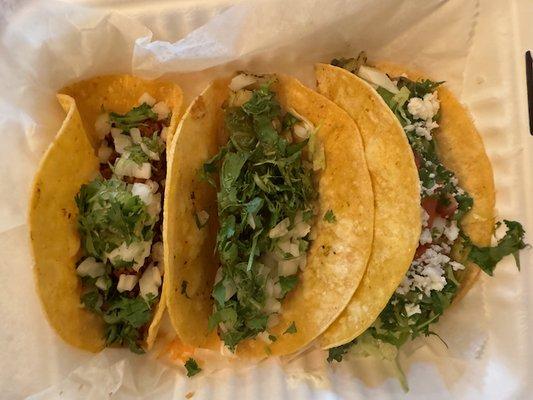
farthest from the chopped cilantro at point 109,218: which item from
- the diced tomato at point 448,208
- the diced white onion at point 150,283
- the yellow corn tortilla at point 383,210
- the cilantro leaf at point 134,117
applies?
the diced tomato at point 448,208

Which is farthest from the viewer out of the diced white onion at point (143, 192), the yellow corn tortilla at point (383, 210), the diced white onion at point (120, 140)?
the diced white onion at point (120, 140)

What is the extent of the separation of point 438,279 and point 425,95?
635 millimetres

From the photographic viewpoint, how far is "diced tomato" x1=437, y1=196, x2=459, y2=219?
187 centimetres

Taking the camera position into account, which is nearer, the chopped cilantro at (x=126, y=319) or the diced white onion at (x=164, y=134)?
the chopped cilantro at (x=126, y=319)

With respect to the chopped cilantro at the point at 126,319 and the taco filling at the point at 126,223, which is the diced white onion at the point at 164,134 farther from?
the chopped cilantro at the point at 126,319

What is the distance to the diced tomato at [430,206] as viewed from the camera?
1.81 meters

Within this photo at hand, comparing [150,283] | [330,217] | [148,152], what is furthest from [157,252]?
[330,217]

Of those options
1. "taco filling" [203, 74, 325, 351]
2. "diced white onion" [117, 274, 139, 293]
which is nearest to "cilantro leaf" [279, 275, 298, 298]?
"taco filling" [203, 74, 325, 351]

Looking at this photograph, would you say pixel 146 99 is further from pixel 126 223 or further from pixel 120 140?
pixel 126 223

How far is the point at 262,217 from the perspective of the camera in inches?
69.7

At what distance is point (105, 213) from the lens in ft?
5.63

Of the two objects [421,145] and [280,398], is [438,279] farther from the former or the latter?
[280,398]

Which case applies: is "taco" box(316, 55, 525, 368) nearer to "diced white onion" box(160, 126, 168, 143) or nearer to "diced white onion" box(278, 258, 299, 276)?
"diced white onion" box(278, 258, 299, 276)

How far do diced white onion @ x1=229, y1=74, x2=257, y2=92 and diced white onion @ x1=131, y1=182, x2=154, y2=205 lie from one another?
0.44 meters
